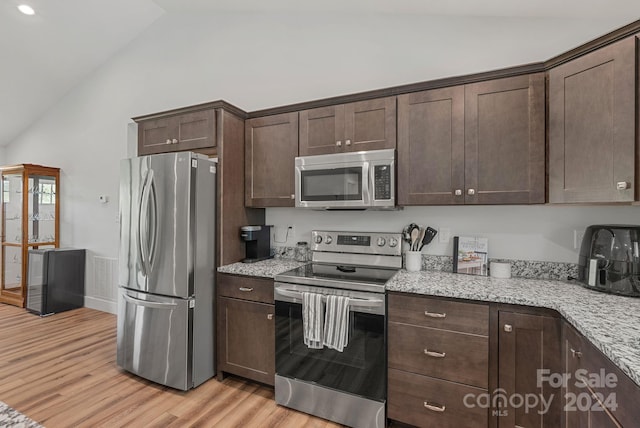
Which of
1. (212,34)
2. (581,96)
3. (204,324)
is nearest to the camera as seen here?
(581,96)

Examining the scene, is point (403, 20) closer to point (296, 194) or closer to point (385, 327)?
point (296, 194)

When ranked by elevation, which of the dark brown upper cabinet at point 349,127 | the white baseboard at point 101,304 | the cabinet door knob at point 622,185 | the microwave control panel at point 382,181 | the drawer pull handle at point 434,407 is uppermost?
the dark brown upper cabinet at point 349,127

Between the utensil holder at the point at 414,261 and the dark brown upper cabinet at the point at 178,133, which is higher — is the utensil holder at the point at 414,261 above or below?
below

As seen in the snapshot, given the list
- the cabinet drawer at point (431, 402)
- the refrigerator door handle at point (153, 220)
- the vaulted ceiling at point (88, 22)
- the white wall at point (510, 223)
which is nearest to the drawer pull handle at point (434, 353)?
the cabinet drawer at point (431, 402)

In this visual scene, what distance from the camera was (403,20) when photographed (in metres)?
2.50

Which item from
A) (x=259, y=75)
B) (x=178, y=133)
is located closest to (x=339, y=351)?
(x=178, y=133)

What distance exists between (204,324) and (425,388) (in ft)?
5.38

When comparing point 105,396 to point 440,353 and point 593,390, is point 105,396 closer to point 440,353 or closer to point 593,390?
point 440,353

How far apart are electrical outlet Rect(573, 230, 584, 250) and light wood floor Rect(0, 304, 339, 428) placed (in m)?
1.97

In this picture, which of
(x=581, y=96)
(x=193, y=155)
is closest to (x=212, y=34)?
(x=193, y=155)

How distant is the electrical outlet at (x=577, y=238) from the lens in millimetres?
1974

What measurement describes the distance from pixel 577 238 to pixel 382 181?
4.24ft

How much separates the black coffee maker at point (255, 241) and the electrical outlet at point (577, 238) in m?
2.32

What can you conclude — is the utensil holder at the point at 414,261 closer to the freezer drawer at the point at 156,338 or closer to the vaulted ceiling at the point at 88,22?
the freezer drawer at the point at 156,338
